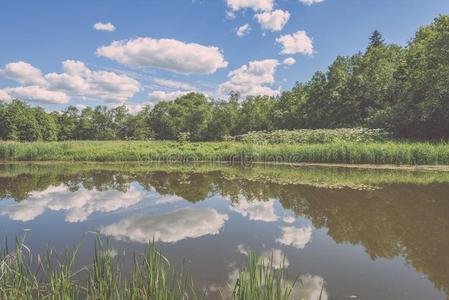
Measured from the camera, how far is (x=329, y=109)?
35000 millimetres

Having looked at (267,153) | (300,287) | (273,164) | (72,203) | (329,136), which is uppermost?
(329,136)

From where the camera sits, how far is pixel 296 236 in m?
7.50

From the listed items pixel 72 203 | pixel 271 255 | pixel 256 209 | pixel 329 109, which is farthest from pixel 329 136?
pixel 271 255

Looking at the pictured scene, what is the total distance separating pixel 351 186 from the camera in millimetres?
13031

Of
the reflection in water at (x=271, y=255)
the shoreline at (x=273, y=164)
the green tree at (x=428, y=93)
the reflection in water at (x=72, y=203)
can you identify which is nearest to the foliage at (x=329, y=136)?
the green tree at (x=428, y=93)

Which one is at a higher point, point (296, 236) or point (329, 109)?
point (329, 109)

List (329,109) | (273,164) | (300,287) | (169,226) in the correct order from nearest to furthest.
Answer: (300,287) → (169,226) → (273,164) → (329,109)

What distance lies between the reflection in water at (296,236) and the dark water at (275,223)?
0.07 ft

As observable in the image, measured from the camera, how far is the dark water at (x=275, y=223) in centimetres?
545

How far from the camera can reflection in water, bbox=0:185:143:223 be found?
9.67m

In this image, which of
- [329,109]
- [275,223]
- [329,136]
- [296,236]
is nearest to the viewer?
[296,236]

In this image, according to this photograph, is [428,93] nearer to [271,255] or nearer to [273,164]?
[273,164]

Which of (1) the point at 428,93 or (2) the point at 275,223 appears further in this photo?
(1) the point at 428,93

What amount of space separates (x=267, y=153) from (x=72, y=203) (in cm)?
1329
